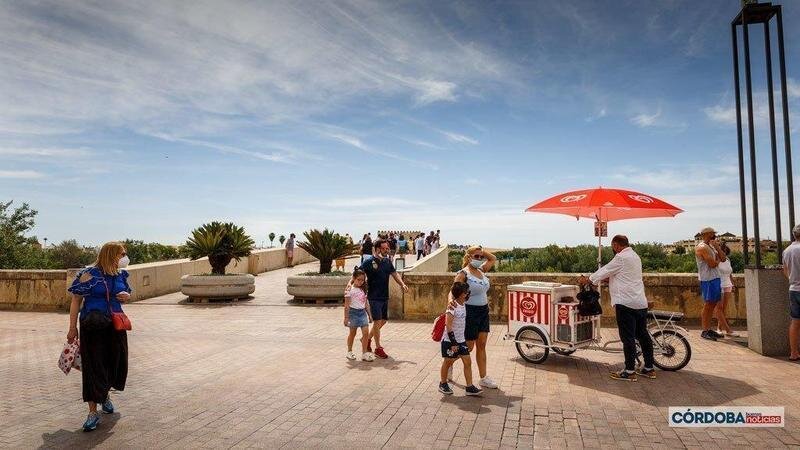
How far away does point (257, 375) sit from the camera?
6.94m

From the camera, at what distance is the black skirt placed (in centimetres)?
505

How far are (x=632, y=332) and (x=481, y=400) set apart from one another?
7.18 feet

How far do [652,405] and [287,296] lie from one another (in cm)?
Result: 1215

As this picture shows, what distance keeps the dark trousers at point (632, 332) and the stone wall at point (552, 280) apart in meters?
3.49

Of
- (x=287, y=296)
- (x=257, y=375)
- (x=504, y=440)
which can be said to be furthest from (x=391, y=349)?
(x=287, y=296)

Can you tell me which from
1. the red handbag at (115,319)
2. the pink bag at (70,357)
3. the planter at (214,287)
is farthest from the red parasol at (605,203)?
the planter at (214,287)

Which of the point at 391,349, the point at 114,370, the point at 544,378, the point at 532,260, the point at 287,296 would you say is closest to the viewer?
the point at 114,370

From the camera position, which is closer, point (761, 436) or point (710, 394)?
point (761, 436)

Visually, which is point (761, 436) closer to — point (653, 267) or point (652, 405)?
point (652, 405)

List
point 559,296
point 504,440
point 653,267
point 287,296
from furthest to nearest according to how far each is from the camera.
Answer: point 653,267
point 287,296
point 559,296
point 504,440

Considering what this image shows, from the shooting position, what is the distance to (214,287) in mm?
14727

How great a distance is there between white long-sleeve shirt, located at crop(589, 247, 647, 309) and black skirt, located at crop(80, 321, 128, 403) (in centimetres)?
552

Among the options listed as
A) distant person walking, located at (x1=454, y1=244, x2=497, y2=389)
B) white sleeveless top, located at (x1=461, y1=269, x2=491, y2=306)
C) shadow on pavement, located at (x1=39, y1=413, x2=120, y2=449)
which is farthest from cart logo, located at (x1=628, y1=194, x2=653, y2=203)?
shadow on pavement, located at (x1=39, y1=413, x2=120, y2=449)

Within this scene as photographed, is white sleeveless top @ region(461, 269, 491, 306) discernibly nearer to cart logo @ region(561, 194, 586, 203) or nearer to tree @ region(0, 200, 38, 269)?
cart logo @ region(561, 194, 586, 203)
